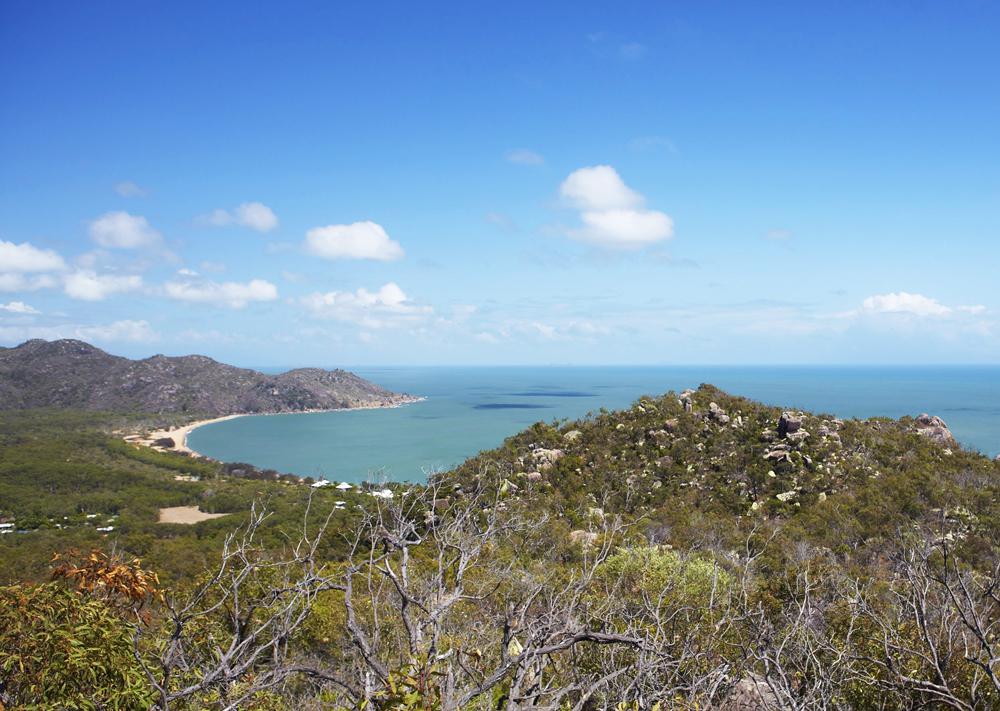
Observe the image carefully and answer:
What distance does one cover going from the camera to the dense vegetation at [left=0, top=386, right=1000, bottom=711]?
14.7ft

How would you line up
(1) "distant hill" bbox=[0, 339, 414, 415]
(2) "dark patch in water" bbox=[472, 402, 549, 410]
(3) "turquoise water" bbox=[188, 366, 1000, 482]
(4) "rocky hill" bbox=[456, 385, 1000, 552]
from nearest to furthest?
(4) "rocky hill" bbox=[456, 385, 1000, 552]
(3) "turquoise water" bbox=[188, 366, 1000, 482]
(2) "dark patch in water" bbox=[472, 402, 549, 410]
(1) "distant hill" bbox=[0, 339, 414, 415]

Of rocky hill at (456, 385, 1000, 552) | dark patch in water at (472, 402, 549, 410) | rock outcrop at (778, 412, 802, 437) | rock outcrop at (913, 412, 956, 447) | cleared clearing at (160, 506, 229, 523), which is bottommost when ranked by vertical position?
cleared clearing at (160, 506, 229, 523)

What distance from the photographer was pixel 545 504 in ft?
103

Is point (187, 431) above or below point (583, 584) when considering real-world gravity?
below

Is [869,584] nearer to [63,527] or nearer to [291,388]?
[63,527]

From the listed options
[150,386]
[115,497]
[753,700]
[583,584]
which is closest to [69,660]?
[583,584]

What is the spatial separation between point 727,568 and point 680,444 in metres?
18.2

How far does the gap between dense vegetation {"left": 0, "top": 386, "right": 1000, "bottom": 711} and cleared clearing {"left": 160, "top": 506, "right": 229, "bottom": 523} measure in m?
3.83

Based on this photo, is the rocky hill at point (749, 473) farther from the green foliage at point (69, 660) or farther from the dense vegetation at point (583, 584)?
the green foliage at point (69, 660)

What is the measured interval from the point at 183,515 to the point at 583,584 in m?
74.2

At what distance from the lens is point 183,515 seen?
6675cm

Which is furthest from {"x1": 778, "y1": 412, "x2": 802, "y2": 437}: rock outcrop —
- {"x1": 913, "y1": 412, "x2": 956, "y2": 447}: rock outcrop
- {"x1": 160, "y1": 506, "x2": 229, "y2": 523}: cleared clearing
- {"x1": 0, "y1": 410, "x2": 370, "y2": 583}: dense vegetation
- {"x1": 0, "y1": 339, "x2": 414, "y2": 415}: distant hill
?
{"x1": 0, "y1": 339, "x2": 414, "y2": 415}: distant hill

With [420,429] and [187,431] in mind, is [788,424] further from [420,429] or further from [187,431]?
[187,431]

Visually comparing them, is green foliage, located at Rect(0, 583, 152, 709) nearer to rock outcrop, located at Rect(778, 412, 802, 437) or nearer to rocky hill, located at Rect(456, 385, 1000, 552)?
rocky hill, located at Rect(456, 385, 1000, 552)
